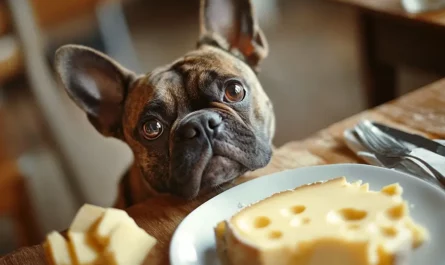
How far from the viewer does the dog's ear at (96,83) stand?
3.83 feet

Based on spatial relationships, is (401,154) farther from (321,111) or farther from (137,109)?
(321,111)

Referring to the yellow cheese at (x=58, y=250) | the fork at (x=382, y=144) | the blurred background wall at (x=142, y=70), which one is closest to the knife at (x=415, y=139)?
the fork at (x=382, y=144)

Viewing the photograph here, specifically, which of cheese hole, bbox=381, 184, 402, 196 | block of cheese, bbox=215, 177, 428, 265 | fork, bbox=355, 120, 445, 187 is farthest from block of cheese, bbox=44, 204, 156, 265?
fork, bbox=355, 120, 445, 187

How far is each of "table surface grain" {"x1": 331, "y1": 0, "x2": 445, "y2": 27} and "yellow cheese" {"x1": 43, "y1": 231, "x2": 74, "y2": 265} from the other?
989 millimetres

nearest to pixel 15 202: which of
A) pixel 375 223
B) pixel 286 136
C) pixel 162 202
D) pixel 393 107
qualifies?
pixel 286 136

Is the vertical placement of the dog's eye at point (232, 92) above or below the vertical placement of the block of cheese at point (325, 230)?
above

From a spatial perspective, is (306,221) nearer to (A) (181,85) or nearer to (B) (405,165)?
(B) (405,165)

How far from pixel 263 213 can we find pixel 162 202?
0.30 meters

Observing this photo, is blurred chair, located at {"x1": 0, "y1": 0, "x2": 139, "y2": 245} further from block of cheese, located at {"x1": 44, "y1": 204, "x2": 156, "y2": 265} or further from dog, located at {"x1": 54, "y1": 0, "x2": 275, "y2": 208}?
block of cheese, located at {"x1": 44, "y1": 204, "x2": 156, "y2": 265}

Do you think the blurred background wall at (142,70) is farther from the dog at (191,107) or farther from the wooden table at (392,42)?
the dog at (191,107)

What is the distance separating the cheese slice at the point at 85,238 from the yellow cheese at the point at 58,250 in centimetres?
1

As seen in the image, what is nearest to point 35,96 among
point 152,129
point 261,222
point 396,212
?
point 152,129

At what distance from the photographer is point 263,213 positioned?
741mm

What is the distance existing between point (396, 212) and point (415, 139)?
1.03 ft
